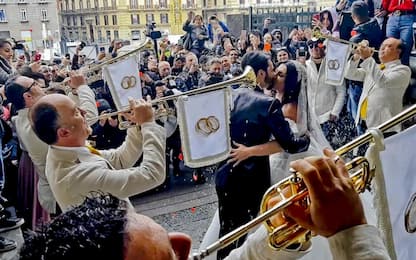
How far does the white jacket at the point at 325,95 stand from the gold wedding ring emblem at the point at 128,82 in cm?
230

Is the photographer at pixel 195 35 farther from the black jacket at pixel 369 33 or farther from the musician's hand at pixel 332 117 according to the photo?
the musician's hand at pixel 332 117

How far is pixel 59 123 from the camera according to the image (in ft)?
7.94

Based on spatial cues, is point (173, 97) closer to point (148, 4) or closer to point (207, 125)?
point (207, 125)

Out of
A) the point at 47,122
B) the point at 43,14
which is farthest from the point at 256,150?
the point at 43,14

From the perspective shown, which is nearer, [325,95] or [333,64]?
[333,64]

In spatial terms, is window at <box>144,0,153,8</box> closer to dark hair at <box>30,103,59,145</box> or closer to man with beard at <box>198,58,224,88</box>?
man with beard at <box>198,58,224,88</box>

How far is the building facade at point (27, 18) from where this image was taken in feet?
84.8

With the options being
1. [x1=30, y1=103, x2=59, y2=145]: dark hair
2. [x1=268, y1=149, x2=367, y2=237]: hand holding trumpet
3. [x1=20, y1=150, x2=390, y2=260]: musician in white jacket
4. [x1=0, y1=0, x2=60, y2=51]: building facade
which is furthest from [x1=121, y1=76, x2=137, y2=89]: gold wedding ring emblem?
[x1=0, y1=0, x2=60, y2=51]: building facade

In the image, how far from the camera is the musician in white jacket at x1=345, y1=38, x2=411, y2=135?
5.09 meters

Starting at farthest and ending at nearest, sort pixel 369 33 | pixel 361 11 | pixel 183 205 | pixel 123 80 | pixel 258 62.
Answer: pixel 361 11 < pixel 369 33 < pixel 183 205 < pixel 123 80 < pixel 258 62

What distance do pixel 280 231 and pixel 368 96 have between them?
4.35 meters

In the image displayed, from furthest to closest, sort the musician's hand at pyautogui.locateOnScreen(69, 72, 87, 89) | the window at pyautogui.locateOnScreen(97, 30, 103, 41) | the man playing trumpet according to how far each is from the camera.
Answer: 1. the window at pyautogui.locateOnScreen(97, 30, 103, 41)
2. the musician's hand at pyautogui.locateOnScreen(69, 72, 87, 89)
3. the man playing trumpet

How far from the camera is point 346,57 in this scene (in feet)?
18.7

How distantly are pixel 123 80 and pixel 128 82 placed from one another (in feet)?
0.17
